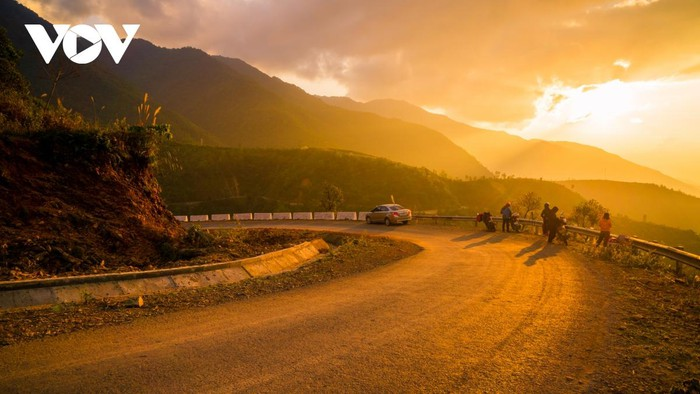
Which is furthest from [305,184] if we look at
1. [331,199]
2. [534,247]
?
[534,247]

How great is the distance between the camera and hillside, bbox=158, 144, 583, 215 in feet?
222

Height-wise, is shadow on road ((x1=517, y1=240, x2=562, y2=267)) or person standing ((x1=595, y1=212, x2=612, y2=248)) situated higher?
person standing ((x1=595, y1=212, x2=612, y2=248))

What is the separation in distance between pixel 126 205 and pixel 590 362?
11.4m

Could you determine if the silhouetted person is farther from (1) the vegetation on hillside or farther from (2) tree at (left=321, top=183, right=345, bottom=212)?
(2) tree at (left=321, top=183, right=345, bottom=212)

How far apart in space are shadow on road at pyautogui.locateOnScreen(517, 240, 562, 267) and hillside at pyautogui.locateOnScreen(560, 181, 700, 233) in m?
135

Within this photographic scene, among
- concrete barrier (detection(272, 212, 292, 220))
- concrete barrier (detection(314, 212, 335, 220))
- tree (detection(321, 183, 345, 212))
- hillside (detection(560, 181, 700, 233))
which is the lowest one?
concrete barrier (detection(272, 212, 292, 220))

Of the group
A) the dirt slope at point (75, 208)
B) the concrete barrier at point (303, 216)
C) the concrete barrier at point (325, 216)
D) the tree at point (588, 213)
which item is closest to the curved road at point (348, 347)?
the dirt slope at point (75, 208)

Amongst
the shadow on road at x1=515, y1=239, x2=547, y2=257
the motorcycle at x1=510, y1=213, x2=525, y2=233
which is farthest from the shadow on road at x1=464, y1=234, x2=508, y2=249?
the motorcycle at x1=510, y1=213, x2=525, y2=233

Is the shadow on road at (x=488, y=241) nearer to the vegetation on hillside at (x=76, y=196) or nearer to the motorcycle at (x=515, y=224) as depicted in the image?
the motorcycle at (x=515, y=224)

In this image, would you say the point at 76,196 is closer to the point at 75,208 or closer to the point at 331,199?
the point at 75,208

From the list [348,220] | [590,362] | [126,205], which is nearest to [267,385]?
[590,362]

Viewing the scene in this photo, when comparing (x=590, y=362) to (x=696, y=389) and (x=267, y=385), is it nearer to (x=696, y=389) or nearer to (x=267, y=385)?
(x=696, y=389)

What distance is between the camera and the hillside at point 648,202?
135 metres

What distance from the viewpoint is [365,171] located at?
267 feet
